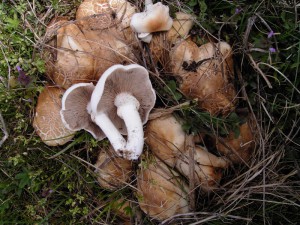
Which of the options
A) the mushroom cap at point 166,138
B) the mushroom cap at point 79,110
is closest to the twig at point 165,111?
the mushroom cap at point 166,138

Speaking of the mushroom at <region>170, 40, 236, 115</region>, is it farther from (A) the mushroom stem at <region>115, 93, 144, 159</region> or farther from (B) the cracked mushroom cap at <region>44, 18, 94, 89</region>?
(B) the cracked mushroom cap at <region>44, 18, 94, 89</region>

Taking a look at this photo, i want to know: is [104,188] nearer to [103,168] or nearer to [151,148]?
[103,168]

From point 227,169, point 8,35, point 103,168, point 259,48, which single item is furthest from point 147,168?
point 8,35

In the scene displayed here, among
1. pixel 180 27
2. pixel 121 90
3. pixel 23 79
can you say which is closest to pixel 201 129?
pixel 121 90

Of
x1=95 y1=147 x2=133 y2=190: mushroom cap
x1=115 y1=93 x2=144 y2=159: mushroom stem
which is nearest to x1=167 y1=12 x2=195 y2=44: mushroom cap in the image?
x1=115 y1=93 x2=144 y2=159: mushroom stem

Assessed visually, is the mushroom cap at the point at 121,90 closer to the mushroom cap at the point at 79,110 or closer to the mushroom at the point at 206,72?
the mushroom cap at the point at 79,110

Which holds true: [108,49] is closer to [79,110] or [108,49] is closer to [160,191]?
[79,110]
